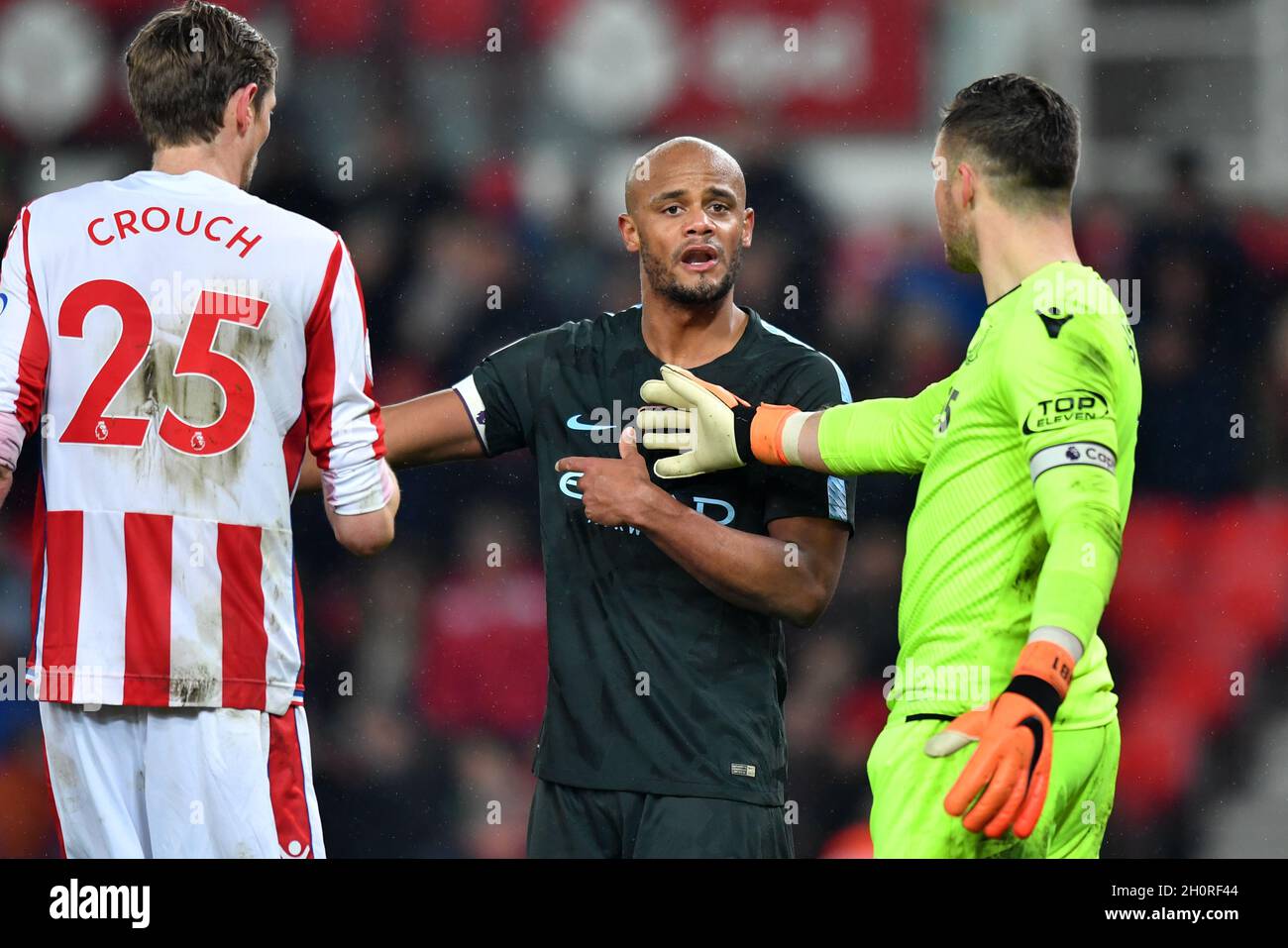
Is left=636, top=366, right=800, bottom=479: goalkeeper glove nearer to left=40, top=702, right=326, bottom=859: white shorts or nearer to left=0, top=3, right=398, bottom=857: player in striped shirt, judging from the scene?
left=0, top=3, right=398, bottom=857: player in striped shirt

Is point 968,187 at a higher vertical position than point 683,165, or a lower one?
lower

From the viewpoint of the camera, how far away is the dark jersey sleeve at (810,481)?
136 inches

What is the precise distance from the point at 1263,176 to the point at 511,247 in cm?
292

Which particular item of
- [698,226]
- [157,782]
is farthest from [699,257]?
[157,782]

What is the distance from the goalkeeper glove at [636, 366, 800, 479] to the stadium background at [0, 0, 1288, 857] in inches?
78.9

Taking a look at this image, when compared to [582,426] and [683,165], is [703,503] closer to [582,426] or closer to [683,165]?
[582,426]

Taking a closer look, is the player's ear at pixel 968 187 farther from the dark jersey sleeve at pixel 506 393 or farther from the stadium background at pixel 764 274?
the stadium background at pixel 764 274

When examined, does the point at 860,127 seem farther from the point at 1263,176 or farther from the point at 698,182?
the point at 698,182

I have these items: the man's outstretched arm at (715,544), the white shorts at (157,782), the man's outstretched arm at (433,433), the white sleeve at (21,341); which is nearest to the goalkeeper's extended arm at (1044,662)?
the man's outstretched arm at (715,544)

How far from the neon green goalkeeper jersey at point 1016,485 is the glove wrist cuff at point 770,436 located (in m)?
0.43

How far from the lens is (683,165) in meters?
3.61

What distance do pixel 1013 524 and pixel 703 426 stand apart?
2.67ft

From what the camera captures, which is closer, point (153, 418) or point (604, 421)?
point (153, 418)

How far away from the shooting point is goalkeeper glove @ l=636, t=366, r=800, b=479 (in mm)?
3344
